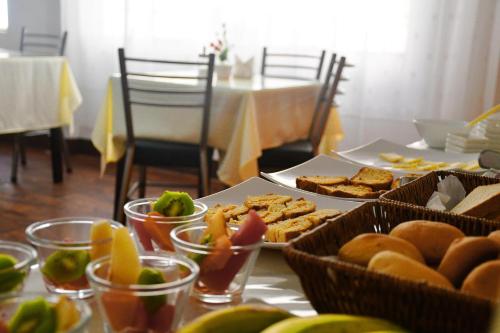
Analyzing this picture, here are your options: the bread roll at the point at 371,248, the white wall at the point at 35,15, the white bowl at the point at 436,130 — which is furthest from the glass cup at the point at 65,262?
the white wall at the point at 35,15

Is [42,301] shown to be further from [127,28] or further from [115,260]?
[127,28]

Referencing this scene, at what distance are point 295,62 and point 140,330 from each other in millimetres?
3337

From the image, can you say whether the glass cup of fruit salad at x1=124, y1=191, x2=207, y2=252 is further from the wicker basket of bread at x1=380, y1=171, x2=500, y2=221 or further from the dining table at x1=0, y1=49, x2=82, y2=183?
the dining table at x1=0, y1=49, x2=82, y2=183

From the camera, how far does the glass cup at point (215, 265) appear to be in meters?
0.62

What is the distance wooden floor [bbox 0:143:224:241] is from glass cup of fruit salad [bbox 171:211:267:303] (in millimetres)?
2279

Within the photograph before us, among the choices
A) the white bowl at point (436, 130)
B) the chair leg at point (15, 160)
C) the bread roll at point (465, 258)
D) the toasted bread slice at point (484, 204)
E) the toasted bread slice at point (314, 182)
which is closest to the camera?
the bread roll at point (465, 258)

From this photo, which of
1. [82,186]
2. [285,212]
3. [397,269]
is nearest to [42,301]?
[397,269]

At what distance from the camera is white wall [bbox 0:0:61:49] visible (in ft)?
15.0

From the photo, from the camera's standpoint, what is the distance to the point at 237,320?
0.50m

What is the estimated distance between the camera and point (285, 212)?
0.89 meters

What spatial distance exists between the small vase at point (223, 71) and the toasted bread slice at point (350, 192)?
1941mm

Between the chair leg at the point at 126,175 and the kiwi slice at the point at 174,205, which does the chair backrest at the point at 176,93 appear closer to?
the chair leg at the point at 126,175

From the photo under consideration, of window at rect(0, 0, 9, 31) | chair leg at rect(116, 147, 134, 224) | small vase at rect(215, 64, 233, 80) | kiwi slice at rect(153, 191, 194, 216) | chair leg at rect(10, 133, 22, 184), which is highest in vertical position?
window at rect(0, 0, 9, 31)

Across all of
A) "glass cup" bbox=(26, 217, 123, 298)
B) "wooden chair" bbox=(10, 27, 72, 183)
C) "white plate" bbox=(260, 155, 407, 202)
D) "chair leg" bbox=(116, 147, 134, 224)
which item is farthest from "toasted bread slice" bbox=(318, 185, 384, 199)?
"wooden chair" bbox=(10, 27, 72, 183)
